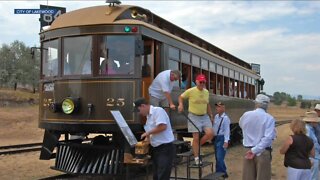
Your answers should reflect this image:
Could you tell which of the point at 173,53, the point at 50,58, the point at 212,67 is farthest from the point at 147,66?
the point at 212,67

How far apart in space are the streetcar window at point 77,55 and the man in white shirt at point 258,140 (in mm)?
3793

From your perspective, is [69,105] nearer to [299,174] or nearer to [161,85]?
[161,85]

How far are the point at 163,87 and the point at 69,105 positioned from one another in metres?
1.87

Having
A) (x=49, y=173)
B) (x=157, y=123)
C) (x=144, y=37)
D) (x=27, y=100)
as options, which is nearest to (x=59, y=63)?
(x=144, y=37)

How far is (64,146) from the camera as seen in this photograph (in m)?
10.1

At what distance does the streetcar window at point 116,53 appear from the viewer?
9.66 meters

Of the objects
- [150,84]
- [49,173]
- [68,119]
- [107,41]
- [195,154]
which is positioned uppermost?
[107,41]

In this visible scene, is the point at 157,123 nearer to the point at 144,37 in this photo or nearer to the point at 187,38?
the point at 144,37

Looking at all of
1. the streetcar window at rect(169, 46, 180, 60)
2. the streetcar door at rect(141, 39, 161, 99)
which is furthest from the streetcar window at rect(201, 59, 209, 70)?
the streetcar door at rect(141, 39, 161, 99)

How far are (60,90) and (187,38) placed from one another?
15.1 ft

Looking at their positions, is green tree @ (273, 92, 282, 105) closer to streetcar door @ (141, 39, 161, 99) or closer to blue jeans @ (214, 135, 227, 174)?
blue jeans @ (214, 135, 227, 174)

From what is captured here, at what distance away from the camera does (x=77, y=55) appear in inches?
389

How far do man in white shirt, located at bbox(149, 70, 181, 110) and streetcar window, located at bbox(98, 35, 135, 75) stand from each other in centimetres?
59

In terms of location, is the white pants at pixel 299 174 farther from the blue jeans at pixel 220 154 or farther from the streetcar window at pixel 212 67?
the streetcar window at pixel 212 67
